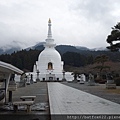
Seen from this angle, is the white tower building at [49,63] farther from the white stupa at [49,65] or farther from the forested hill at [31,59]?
the forested hill at [31,59]

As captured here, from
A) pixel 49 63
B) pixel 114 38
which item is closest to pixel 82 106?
pixel 114 38

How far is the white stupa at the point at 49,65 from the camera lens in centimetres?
6925

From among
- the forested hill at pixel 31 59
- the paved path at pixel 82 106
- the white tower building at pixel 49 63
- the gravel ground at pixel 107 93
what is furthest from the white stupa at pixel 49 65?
the paved path at pixel 82 106

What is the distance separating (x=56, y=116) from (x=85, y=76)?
5848 cm

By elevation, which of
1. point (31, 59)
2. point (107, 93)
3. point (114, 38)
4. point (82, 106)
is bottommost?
point (82, 106)

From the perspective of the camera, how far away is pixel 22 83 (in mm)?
40500

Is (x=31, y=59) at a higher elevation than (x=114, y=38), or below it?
higher

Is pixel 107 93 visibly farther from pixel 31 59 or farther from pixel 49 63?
pixel 31 59

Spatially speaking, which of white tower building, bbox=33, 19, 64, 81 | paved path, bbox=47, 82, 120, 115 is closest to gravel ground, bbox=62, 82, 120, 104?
paved path, bbox=47, 82, 120, 115

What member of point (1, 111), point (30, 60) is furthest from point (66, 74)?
point (1, 111)

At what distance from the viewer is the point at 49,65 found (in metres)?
75.0

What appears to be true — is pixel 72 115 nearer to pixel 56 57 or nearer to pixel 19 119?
pixel 19 119

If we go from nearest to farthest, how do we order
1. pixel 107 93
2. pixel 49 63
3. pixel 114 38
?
pixel 107 93 → pixel 114 38 → pixel 49 63

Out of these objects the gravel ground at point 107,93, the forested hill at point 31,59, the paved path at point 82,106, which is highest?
the forested hill at point 31,59
